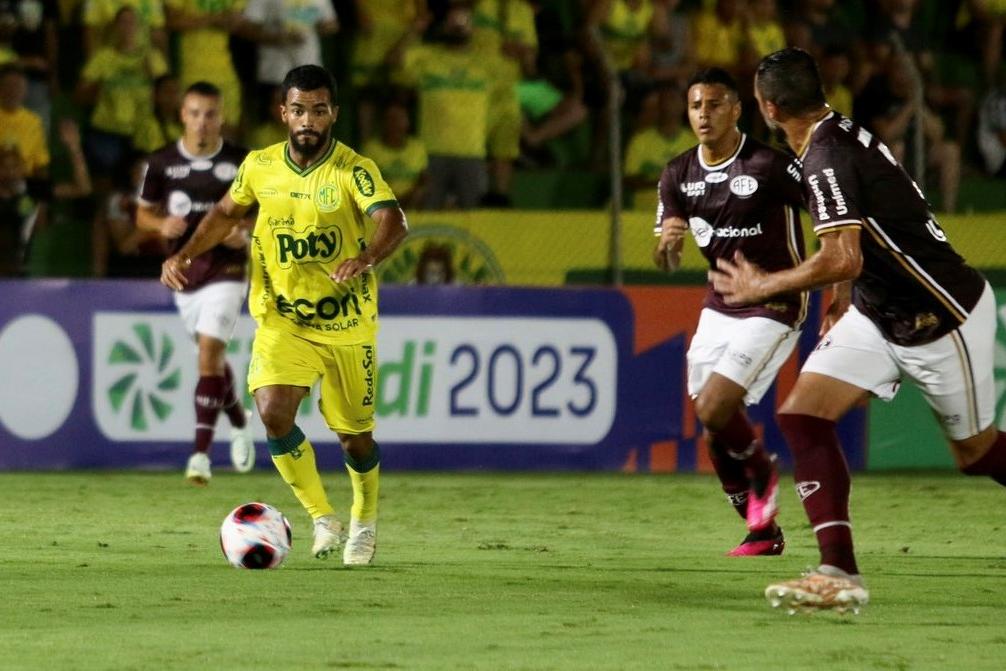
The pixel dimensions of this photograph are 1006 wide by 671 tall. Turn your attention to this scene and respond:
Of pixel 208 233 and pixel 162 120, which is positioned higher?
pixel 162 120

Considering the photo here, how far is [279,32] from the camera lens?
15445 mm

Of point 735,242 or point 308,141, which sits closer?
point 308,141

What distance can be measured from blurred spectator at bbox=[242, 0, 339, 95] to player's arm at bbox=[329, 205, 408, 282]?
277 inches

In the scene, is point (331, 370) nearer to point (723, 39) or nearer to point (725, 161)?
point (725, 161)

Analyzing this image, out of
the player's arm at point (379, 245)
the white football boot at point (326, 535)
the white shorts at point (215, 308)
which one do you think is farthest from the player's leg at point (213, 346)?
the player's arm at point (379, 245)

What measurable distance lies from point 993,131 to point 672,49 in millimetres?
3091

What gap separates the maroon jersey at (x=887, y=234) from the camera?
7.04 meters

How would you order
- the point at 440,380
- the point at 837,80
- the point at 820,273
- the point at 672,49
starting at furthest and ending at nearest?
the point at 672,49 < the point at 837,80 < the point at 440,380 < the point at 820,273

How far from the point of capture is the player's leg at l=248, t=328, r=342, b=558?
880 cm

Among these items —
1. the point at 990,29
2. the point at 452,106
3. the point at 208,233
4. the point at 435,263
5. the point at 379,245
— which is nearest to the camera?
the point at 379,245

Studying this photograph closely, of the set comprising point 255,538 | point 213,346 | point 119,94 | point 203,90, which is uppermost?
point 203,90

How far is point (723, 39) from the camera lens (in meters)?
17.1

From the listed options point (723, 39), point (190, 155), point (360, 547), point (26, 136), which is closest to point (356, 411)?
point (360, 547)

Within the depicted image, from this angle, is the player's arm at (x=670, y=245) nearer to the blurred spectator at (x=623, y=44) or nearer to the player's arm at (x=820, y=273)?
the player's arm at (x=820, y=273)
